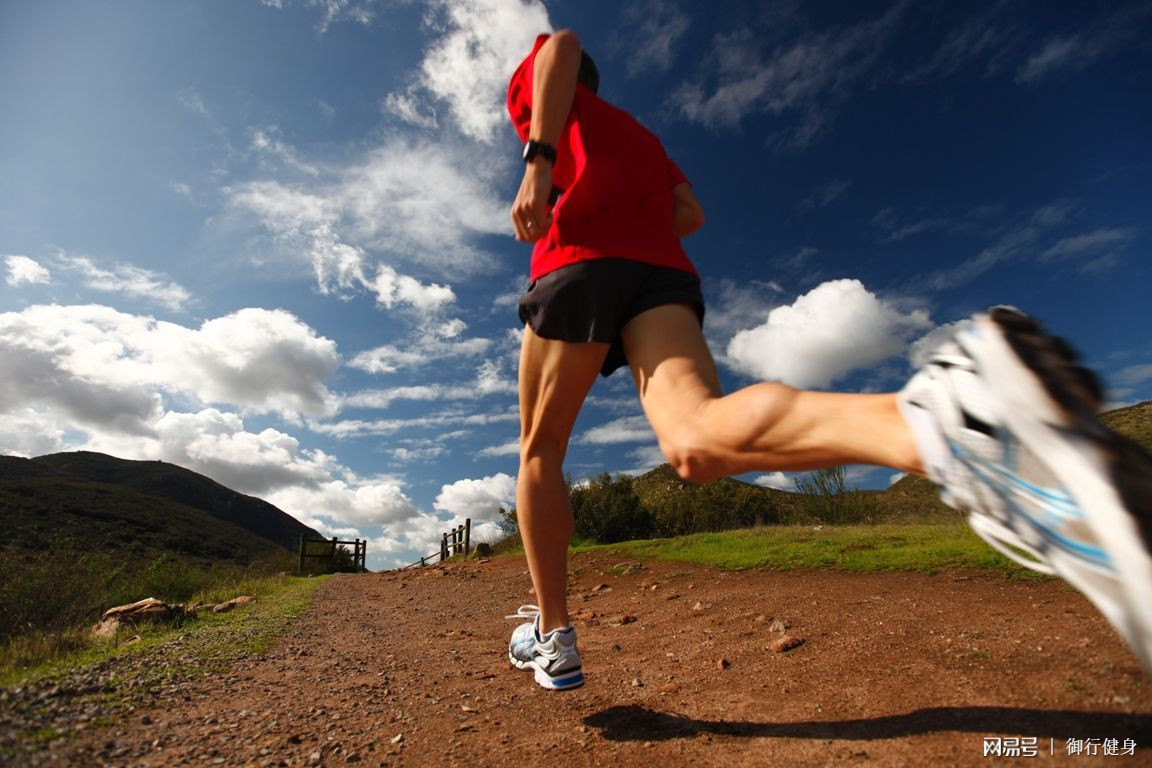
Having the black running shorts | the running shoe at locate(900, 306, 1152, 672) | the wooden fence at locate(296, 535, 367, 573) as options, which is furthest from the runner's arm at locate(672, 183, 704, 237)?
the wooden fence at locate(296, 535, 367, 573)

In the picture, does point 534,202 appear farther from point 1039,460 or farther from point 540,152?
point 1039,460

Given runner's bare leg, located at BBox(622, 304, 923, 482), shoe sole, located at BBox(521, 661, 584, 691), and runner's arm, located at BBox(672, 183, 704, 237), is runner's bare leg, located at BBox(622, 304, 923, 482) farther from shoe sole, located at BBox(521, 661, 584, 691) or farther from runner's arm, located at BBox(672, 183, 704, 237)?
shoe sole, located at BBox(521, 661, 584, 691)

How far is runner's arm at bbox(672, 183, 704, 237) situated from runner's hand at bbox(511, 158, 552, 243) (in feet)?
2.16

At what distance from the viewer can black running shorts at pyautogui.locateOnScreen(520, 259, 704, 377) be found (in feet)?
6.07

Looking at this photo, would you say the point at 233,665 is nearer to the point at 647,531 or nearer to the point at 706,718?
the point at 706,718

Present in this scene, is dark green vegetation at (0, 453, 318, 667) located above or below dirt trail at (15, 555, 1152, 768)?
above

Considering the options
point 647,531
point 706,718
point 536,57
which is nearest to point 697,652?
point 706,718

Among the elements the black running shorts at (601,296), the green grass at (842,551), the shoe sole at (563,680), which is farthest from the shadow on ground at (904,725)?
the green grass at (842,551)

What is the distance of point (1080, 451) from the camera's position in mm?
873

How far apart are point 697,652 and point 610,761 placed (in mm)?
1215

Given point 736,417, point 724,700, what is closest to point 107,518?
point 724,700

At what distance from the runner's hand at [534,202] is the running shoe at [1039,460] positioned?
117cm

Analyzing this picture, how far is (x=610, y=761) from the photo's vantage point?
5.32ft

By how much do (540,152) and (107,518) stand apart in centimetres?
4992
